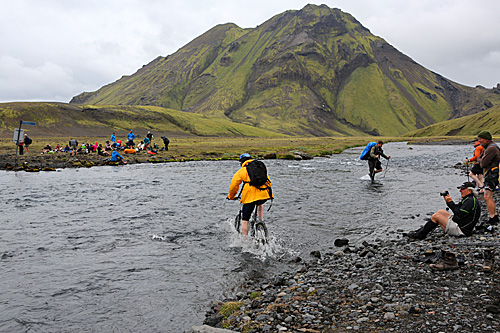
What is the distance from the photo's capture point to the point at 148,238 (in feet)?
46.0

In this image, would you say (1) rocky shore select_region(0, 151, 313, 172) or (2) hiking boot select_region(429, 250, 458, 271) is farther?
(1) rocky shore select_region(0, 151, 313, 172)

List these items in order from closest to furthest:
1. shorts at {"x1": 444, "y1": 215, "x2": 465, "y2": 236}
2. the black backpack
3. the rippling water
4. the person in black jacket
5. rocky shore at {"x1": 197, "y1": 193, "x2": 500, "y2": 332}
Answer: rocky shore at {"x1": 197, "y1": 193, "x2": 500, "y2": 332}, the rippling water, the person in black jacket, shorts at {"x1": 444, "y1": 215, "x2": 465, "y2": 236}, the black backpack

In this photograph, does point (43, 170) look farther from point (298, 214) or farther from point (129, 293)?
point (129, 293)

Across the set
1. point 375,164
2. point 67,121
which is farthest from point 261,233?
point 67,121

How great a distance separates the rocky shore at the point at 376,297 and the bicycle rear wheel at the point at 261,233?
2.02 m

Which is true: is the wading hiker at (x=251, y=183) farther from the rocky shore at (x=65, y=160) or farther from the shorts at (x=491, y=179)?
the rocky shore at (x=65, y=160)

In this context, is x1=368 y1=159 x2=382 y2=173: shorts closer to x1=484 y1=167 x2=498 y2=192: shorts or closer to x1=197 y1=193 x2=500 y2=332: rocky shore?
x1=484 y1=167 x2=498 y2=192: shorts

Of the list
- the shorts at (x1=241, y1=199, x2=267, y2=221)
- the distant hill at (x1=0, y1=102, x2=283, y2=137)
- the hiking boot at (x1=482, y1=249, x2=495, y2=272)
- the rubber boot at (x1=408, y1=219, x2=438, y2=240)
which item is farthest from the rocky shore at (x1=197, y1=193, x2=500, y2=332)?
the distant hill at (x1=0, y1=102, x2=283, y2=137)

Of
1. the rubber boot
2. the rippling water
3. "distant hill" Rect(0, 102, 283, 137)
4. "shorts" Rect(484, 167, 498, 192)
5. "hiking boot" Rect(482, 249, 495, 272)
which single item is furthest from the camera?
"distant hill" Rect(0, 102, 283, 137)

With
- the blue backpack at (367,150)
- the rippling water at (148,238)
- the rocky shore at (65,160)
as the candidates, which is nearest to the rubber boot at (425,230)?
the rippling water at (148,238)

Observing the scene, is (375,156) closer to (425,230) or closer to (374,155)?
(374,155)

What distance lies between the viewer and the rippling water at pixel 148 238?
849 cm

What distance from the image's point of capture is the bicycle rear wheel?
12172 millimetres

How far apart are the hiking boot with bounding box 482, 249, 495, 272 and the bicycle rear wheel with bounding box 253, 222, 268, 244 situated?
21.2ft
